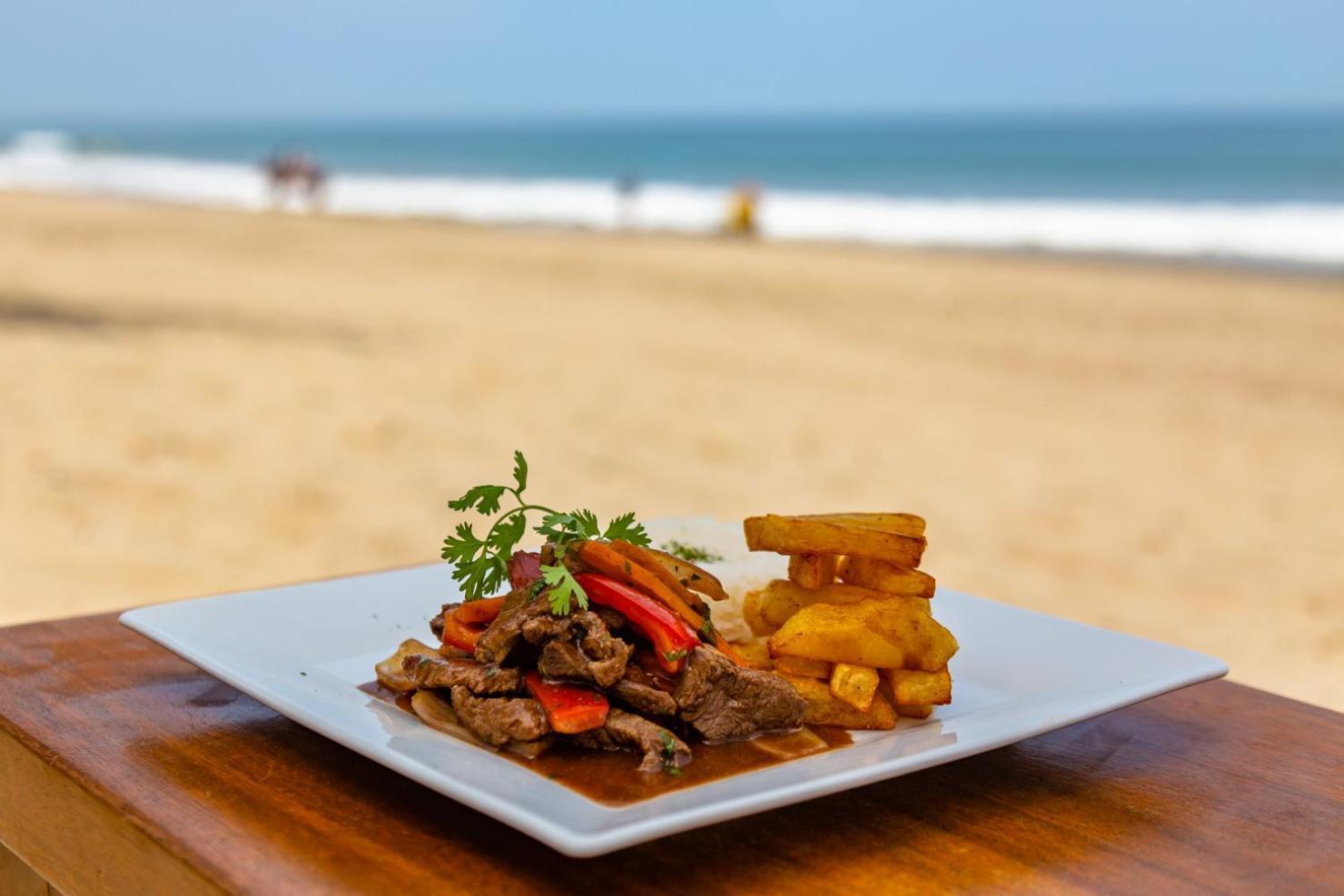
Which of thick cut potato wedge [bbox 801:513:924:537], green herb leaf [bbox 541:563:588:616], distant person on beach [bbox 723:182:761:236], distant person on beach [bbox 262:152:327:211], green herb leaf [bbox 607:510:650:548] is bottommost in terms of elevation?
green herb leaf [bbox 541:563:588:616]

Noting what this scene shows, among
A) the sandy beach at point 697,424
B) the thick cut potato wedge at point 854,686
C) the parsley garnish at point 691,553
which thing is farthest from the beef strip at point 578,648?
the sandy beach at point 697,424

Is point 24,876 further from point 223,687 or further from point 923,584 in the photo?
point 923,584

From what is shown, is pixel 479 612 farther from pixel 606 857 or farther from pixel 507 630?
pixel 606 857

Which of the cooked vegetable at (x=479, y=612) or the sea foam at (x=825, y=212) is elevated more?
the sea foam at (x=825, y=212)

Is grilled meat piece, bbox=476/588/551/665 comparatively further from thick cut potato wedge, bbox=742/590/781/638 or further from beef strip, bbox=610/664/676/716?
thick cut potato wedge, bbox=742/590/781/638

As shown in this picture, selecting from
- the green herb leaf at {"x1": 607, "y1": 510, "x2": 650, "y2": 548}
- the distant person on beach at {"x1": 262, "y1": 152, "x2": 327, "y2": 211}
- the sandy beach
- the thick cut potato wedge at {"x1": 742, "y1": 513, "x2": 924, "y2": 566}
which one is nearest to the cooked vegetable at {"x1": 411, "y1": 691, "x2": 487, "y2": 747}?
the green herb leaf at {"x1": 607, "y1": 510, "x2": 650, "y2": 548}

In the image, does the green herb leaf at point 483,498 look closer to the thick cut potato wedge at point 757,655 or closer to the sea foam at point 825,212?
the thick cut potato wedge at point 757,655

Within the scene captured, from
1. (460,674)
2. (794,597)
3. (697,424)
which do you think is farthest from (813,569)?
(697,424)
